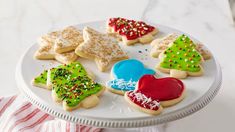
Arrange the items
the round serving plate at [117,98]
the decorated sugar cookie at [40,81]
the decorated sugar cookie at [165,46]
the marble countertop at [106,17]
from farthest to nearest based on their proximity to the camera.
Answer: the marble countertop at [106,17] < the decorated sugar cookie at [165,46] < the decorated sugar cookie at [40,81] < the round serving plate at [117,98]

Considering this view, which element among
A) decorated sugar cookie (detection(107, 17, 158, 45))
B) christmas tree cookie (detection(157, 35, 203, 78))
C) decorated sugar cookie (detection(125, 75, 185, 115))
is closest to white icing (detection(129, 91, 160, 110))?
decorated sugar cookie (detection(125, 75, 185, 115))

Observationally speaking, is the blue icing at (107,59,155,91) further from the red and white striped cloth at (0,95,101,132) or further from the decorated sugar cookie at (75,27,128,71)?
the red and white striped cloth at (0,95,101,132)

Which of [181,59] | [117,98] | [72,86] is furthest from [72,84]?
[181,59]

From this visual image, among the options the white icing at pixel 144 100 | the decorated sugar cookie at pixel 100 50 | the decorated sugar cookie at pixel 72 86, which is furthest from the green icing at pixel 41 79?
the white icing at pixel 144 100

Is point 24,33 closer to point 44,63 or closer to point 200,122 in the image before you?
point 44,63

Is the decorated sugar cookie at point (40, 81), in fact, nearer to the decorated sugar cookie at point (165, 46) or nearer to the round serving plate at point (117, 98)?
the round serving plate at point (117, 98)

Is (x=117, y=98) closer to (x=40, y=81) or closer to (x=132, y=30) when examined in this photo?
(x=40, y=81)

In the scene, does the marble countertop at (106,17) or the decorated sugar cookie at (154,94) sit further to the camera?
the marble countertop at (106,17)
